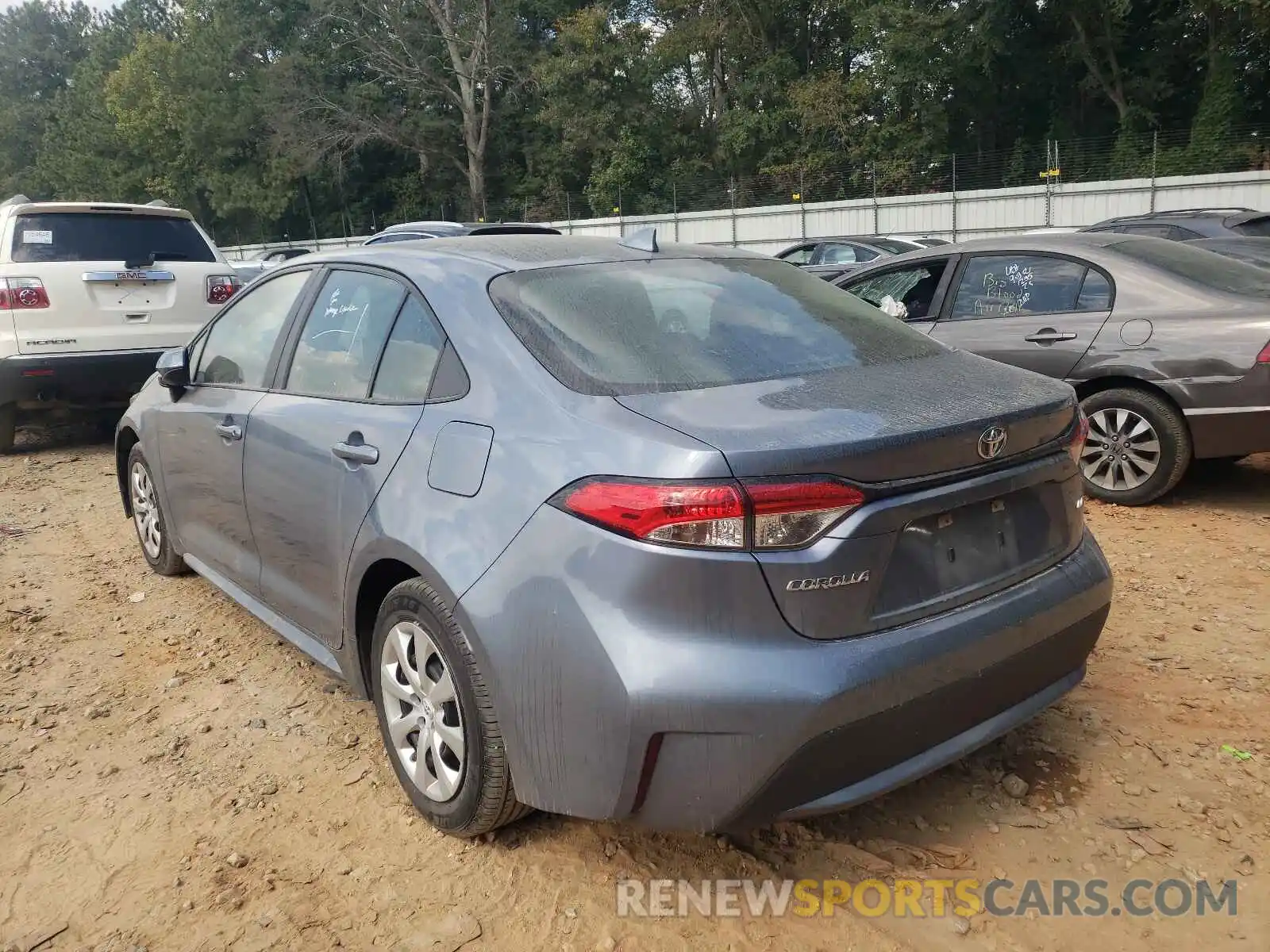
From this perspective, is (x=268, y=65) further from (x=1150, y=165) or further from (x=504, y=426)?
(x=504, y=426)

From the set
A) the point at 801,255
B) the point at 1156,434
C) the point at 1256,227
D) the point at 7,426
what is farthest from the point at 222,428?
the point at 801,255

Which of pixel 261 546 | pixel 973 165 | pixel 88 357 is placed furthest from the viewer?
pixel 973 165

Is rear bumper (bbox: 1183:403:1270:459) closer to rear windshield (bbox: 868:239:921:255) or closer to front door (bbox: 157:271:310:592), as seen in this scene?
front door (bbox: 157:271:310:592)

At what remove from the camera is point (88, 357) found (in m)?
7.06

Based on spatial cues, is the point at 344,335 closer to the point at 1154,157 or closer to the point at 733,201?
the point at 1154,157

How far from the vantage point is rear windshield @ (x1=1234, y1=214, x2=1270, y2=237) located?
1016 centimetres

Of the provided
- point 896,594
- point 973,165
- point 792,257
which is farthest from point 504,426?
point 973,165

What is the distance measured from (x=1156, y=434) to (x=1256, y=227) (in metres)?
6.97

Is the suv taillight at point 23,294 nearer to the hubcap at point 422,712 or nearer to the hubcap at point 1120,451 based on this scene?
the hubcap at point 422,712

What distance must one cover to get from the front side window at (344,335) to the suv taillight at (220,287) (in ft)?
16.0

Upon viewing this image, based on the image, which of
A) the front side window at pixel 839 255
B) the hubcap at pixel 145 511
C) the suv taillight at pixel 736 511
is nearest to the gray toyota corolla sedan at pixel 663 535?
the suv taillight at pixel 736 511

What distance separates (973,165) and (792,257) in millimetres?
15466

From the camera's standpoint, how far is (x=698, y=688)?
2016 millimetres

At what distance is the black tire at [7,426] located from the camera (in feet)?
24.3
